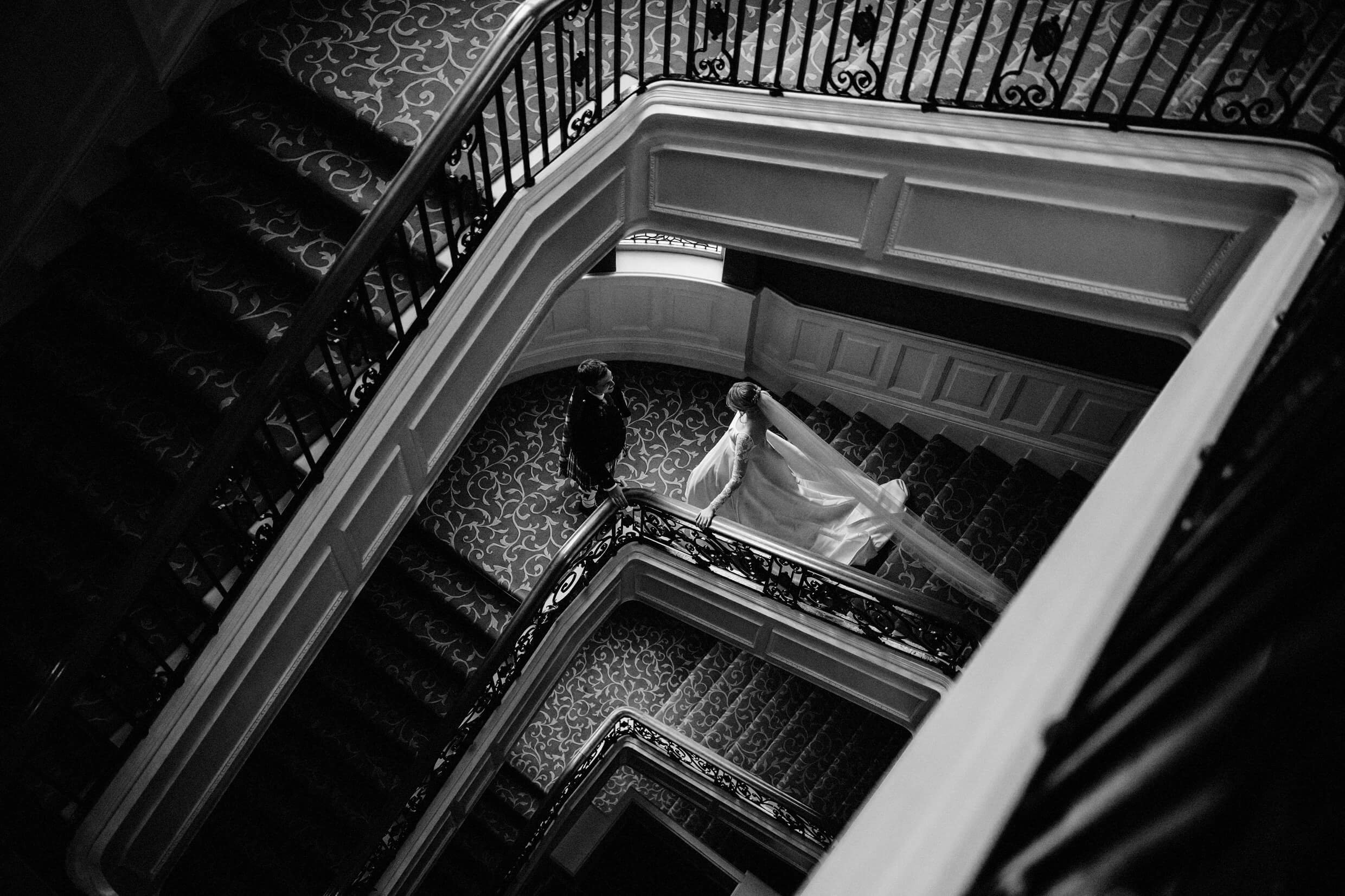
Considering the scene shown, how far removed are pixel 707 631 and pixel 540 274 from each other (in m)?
3.56

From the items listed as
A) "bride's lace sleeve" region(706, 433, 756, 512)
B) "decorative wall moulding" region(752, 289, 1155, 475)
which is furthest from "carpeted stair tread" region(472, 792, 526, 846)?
"decorative wall moulding" region(752, 289, 1155, 475)

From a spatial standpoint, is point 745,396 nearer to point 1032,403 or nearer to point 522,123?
point 522,123

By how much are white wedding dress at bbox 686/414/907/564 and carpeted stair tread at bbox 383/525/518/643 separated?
5.36ft

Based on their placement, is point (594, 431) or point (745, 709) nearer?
point (594, 431)

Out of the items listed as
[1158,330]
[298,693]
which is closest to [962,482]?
[1158,330]

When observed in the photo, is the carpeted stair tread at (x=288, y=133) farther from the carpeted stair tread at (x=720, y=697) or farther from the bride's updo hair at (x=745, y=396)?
the carpeted stair tread at (x=720, y=697)

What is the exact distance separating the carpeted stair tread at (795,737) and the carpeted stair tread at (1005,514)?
244cm

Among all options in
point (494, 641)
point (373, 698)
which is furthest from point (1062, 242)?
point (373, 698)

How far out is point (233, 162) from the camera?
3893 millimetres

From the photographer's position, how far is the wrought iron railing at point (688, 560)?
4848 mm

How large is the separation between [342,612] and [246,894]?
2230mm

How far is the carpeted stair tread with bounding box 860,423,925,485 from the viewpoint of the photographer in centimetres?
A: 668

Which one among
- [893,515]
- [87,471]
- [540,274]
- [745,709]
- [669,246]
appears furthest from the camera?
[745,709]

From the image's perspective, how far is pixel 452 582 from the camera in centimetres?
589
